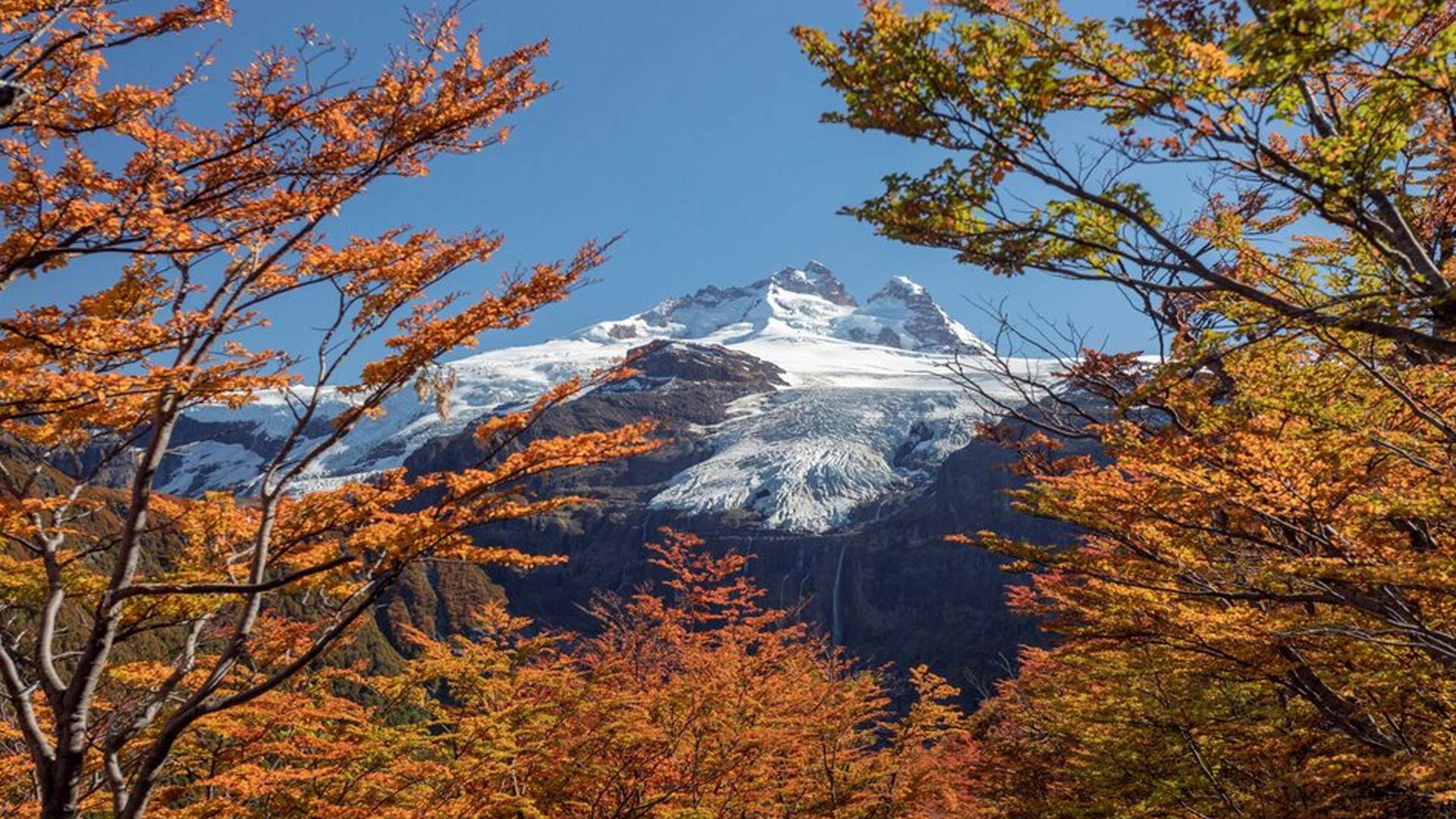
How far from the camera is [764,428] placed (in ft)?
318

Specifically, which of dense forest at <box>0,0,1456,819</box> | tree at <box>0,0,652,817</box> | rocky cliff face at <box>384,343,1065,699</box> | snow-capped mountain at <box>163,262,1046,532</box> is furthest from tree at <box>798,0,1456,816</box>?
rocky cliff face at <box>384,343,1065,699</box>

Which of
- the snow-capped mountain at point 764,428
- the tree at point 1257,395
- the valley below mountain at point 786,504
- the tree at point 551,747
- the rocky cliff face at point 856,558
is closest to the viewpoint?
the tree at point 1257,395

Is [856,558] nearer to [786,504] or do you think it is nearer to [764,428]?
[786,504]

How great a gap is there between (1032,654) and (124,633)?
63.0 feet

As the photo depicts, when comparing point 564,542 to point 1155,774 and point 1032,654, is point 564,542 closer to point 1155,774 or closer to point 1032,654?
point 1032,654

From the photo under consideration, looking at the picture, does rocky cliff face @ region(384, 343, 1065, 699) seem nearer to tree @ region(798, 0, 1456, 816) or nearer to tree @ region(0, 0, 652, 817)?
tree @ region(798, 0, 1456, 816)

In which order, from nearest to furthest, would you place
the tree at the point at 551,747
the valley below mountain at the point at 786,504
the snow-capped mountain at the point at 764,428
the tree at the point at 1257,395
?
the tree at the point at 1257,395 → the tree at the point at 551,747 → the valley below mountain at the point at 786,504 → the snow-capped mountain at the point at 764,428

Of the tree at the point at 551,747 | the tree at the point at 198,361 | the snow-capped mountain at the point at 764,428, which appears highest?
the snow-capped mountain at the point at 764,428

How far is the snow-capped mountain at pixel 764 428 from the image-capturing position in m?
80.1

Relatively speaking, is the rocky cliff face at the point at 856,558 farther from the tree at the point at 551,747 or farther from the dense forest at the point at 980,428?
the dense forest at the point at 980,428

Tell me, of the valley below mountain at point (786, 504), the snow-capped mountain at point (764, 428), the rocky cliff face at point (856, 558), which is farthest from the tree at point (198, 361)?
the rocky cliff face at point (856, 558)

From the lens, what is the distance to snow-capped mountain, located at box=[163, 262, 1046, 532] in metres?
80.1

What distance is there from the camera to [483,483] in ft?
17.8

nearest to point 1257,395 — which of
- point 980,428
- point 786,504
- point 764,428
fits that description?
point 980,428
